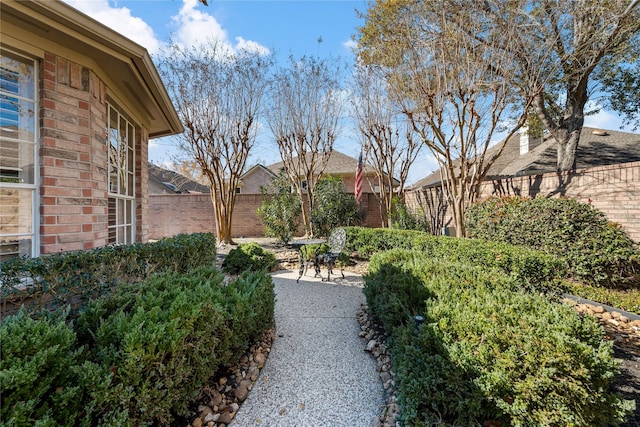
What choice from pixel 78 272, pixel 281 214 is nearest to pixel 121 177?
pixel 78 272

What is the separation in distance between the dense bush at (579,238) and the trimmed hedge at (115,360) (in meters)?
5.79

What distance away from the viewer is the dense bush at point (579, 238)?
15.1 feet

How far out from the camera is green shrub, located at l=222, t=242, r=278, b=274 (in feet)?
19.7

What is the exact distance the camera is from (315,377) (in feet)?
7.88

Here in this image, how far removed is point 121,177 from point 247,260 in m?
2.88

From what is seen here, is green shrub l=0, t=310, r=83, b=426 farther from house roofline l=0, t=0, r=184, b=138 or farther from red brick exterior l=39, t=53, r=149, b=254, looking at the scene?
house roofline l=0, t=0, r=184, b=138

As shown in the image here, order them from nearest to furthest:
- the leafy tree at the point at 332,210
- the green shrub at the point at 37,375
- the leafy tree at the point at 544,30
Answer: the green shrub at the point at 37,375 < the leafy tree at the point at 544,30 < the leafy tree at the point at 332,210

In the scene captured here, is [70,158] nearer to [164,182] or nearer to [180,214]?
[180,214]

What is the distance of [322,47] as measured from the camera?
962 cm

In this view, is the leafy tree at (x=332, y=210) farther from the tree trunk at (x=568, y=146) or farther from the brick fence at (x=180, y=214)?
the tree trunk at (x=568, y=146)

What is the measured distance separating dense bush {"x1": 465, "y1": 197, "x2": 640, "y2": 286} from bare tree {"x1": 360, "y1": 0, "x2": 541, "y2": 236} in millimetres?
1763

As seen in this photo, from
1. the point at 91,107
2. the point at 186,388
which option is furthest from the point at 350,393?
the point at 91,107

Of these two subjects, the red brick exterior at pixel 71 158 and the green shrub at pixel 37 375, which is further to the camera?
the red brick exterior at pixel 71 158

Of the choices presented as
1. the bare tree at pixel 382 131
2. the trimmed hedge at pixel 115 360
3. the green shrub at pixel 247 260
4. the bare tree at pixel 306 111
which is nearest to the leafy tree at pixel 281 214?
the bare tree at pixel 306 111
